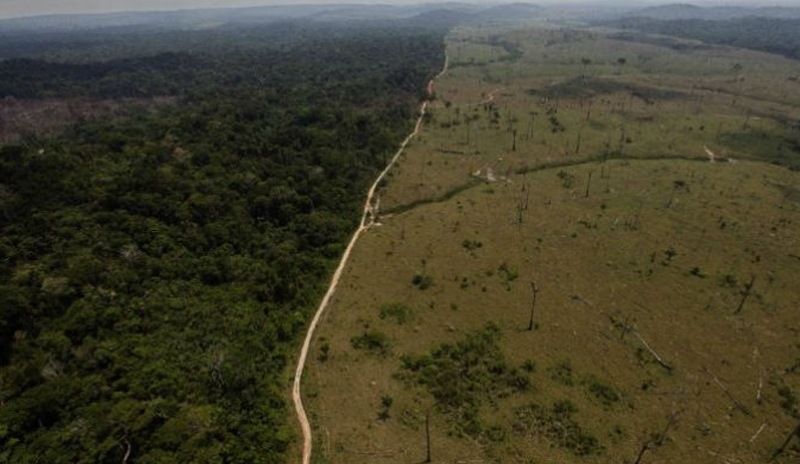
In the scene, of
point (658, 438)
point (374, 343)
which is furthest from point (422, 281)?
point (658, 438)

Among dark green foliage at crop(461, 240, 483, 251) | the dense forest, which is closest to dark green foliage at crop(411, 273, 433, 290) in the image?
dark green foliage at crop(461, 240, 483, 251)

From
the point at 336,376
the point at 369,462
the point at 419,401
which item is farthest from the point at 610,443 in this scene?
the point at 336,376

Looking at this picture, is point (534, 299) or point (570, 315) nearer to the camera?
point (570, 315)

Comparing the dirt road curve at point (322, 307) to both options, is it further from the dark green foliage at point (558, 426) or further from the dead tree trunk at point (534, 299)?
the dead tree trunk at point (534, 299)

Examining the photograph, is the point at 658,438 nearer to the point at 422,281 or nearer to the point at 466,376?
the point at 466,376

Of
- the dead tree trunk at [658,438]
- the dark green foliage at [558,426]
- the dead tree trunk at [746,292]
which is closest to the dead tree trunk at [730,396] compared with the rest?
the dead tree trunk at [658,438]

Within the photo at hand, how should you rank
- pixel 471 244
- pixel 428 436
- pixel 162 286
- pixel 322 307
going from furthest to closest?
pixel 471 244
pixel 322 307
pixel 162 286
pixel 428 436
